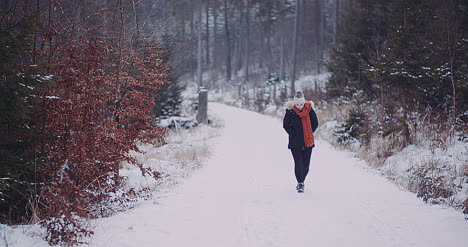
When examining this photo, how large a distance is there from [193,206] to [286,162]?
440 cm

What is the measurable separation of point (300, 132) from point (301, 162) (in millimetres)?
598

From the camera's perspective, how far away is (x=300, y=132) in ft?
21.1

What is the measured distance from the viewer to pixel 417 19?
958 cm

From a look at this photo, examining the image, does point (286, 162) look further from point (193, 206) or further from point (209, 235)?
point (209, 235)

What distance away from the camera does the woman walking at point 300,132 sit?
6.39 metres

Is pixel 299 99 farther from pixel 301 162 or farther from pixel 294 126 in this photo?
pixel 301 162

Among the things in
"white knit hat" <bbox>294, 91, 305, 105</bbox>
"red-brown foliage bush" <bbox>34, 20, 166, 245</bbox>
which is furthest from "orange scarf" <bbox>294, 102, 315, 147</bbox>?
"red-brown foliage bush" <bbox>34, 20, 166, 245</bbox>

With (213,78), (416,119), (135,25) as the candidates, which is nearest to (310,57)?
(213,78)

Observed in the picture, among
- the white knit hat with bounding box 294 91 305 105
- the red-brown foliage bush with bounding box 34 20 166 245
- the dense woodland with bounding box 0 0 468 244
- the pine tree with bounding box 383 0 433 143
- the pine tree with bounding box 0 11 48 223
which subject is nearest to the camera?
the pine tree with bounding box 0 11 48 223

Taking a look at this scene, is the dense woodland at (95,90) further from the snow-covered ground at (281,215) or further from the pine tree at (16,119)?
the snow-covered ground at (281,215)

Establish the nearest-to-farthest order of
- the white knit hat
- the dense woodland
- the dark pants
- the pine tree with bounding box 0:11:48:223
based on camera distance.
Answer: the pine tree with bounding box 0:11:48:223 → the dense woodland → the dark pants → the white knit hat

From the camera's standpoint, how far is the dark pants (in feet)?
20.8

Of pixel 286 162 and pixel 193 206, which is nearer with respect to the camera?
pixel 193 206

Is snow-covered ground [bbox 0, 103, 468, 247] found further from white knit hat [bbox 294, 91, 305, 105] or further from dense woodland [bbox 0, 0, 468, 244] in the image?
white knit hat [bbox 294, 91, 305, 105]
